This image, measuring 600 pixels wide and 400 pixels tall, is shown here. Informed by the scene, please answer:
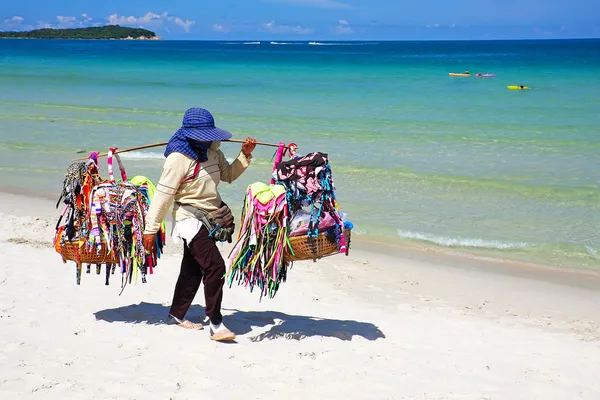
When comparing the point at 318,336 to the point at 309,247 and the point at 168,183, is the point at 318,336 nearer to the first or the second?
the point at 309,247

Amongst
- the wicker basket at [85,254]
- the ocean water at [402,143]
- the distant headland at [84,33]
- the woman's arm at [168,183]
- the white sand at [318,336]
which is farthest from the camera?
the distant headland at [84,33]

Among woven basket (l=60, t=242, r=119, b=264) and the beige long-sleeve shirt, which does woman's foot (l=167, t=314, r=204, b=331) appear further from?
the beige long-sleeve shirt

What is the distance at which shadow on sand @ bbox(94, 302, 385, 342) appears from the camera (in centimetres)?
493

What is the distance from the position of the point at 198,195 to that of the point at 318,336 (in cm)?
122

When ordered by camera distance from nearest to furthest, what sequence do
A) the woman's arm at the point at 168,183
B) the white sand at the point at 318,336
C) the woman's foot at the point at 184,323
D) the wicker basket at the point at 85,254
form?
1. the white sand at the point at 318,336
2. the woman's arm at the point at 168,183
3. the wicker basket at the point at 85,254
4. the woman's foot at the point at 184,323

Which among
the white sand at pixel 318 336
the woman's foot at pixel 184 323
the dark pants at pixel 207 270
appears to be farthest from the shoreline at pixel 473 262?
the dark pants at pixel 207 270

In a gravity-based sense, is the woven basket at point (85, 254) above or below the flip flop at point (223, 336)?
above

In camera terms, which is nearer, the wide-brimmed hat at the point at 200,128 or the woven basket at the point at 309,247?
the wide-brimmed hat at the point at 200,128

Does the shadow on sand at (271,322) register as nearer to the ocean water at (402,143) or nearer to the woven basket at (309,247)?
the woven basket at (309,247)

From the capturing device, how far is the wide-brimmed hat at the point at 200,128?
438 cm

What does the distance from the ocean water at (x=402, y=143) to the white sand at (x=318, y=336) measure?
62.9 inches

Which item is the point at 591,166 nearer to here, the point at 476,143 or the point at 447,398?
the point at 476,143

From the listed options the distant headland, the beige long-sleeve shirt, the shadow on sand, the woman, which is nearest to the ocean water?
the shadow on sand

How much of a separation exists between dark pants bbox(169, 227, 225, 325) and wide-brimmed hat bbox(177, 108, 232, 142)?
1.80 feet
